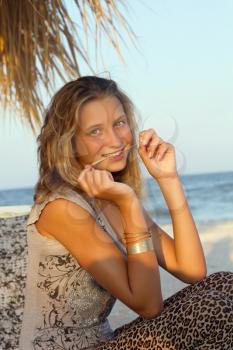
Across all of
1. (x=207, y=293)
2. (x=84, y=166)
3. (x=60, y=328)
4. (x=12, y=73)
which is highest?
(x=12, y=73)

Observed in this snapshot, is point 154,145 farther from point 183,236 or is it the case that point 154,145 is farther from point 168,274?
point 168,274

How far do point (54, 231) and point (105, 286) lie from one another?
251 millimetres

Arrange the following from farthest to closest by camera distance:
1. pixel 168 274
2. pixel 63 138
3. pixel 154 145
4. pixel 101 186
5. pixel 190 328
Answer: pixel 168 274 < pixel 154 145 < pixel 63 138 < pixel 101 186 < pixel 190 328

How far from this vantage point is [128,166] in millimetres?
2381

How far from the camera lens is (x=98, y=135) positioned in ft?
6.95

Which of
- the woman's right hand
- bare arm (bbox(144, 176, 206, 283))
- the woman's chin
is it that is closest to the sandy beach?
bare arm (bbox(144, 176, 206, 283))

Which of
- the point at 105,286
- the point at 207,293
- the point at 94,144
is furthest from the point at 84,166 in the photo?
the point at 207,293

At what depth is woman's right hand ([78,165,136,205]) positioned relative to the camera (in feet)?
6.44

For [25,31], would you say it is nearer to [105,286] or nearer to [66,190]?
[66,190]

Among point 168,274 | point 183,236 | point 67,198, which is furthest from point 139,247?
point 168,274

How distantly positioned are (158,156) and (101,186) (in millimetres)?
407

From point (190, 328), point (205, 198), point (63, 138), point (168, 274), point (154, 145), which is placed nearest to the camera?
point (190, 328)

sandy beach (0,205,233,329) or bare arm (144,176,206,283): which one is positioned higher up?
bare arm (144,176,206,283)

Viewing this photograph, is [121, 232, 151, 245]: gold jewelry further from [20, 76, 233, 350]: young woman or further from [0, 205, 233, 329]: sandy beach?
[0, 205, 233, 329]: sandy beach
